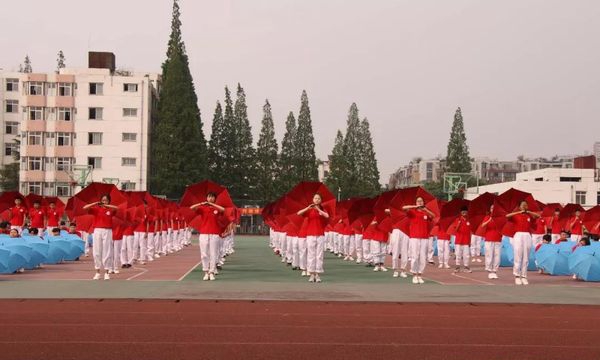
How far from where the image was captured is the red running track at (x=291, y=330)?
9.78 meters

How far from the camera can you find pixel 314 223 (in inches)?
873

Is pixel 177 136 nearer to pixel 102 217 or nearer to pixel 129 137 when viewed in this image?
pixel 129 137

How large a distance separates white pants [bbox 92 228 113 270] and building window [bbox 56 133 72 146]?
6754cm

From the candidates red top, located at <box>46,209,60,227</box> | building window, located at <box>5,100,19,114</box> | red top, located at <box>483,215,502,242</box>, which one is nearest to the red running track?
red top, located at <box>483,215,502,242</box>

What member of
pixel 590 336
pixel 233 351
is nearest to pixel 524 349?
pixel 590 336

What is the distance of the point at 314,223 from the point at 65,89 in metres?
69.3

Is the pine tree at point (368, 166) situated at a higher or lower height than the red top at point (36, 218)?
higher

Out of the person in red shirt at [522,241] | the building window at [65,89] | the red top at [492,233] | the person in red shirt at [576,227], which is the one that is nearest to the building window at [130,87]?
the building window at [65,89]

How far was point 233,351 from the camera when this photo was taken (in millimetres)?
9766

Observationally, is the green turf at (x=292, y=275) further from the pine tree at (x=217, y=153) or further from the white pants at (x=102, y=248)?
the pine tree at (x=217, y=153)

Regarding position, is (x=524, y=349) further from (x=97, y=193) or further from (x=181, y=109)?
(x=181, y=109)

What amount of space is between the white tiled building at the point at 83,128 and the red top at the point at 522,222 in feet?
223

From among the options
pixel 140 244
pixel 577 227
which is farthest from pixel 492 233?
pixel 140 244

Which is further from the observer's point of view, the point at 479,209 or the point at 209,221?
the point at 479,209
